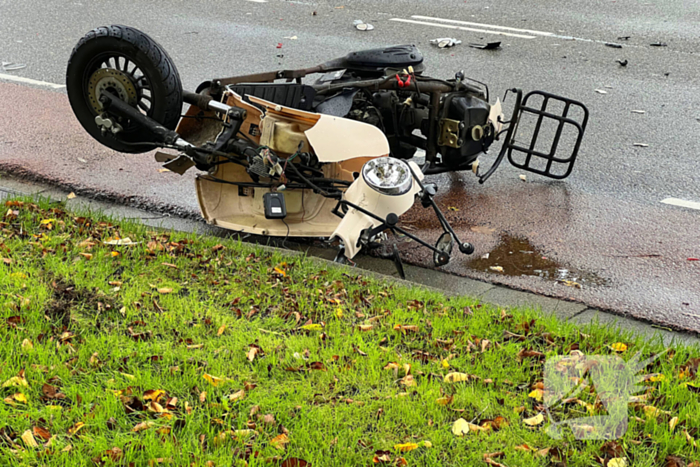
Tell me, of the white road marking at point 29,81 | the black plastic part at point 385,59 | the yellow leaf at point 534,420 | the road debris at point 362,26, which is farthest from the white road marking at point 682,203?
the white road marking at point 29,81

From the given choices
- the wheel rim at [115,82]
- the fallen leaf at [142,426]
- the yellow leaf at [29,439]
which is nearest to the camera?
Result: the yellow leaf at [29,439]

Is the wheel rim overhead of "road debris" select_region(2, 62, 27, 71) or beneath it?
overhead

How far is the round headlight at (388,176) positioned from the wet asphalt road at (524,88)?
31.3 inches

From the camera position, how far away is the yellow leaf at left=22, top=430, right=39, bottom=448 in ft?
9.71

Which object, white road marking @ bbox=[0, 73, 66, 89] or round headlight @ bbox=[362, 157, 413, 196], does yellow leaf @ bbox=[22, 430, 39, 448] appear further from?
white road marking @ bbox=[0, 73, 66, 89]

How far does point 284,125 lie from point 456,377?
218cm

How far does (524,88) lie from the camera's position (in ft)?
25.9

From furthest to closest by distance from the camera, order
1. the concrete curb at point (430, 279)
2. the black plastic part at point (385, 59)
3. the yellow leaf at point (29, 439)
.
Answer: the black plastic part at point (385, 59), the concrete curb at point (430, 279), the yellow leaf at point (29, 439)

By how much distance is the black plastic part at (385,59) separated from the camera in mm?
5496

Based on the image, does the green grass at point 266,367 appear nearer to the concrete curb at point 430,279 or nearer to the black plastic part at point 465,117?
the concrete curb at point 430,279

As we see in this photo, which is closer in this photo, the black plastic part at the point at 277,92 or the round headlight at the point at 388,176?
the round headlight at the point at 388,176

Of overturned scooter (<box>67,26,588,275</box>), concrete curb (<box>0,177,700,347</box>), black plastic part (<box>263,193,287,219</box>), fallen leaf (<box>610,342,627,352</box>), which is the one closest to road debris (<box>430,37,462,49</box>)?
overturned scooter (<box>67,26,588,275</box>)

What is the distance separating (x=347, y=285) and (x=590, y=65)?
5.50 metres

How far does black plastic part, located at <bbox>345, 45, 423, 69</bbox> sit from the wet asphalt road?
112cm
